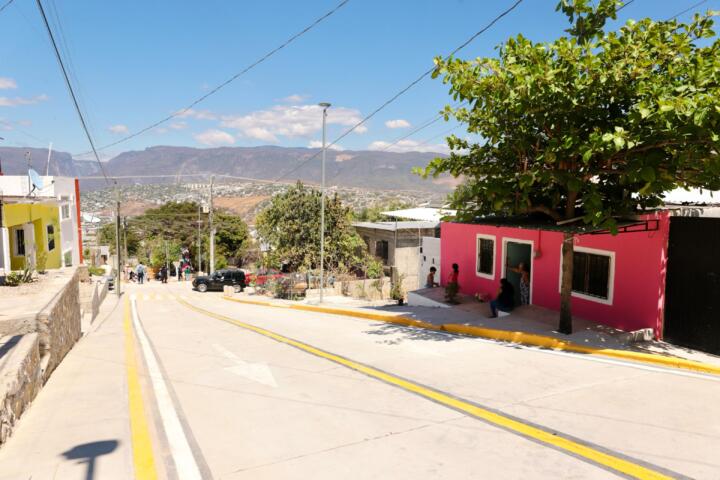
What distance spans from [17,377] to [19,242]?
2268cm

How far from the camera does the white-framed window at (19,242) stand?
23.5 meters

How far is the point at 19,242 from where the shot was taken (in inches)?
939

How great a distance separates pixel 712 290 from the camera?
874cm

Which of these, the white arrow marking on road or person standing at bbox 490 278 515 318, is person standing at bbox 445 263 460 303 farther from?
the white arrow marking on road

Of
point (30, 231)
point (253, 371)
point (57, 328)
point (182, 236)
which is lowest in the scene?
point (182, 236)

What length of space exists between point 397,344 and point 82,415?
19.0ft

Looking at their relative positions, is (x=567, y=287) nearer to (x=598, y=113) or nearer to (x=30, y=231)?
(x=598, y=113)

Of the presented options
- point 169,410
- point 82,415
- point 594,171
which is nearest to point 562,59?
point 594,171

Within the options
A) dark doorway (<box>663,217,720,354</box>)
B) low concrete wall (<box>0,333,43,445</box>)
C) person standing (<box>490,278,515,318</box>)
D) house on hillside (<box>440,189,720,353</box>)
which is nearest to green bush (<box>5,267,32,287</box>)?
low concrete wall (<box>0,333,43,445</box>)

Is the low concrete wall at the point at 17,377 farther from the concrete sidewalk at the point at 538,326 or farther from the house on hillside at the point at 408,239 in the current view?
the house on hillside at the point at 408,239

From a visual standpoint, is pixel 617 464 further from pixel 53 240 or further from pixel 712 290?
pixel 53 240

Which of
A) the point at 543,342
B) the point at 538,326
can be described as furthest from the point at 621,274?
the point at 543,342

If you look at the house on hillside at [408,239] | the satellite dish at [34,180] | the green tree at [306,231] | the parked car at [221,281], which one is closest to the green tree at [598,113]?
the satellite dish at [34,180]

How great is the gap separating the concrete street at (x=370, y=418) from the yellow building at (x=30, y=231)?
1637cm
